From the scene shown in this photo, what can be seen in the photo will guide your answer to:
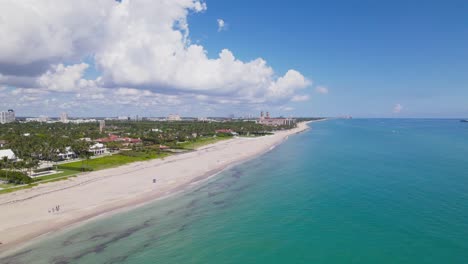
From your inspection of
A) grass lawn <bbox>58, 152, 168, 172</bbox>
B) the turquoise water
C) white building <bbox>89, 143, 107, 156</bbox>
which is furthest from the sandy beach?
white building <bbox>89, 143, 107, 156</bbox>

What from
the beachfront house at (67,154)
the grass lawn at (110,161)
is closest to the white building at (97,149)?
the beachfront house at (67,154)

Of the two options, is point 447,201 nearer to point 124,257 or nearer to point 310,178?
point 310,178

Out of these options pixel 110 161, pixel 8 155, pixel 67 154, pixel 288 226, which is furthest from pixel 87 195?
pixel 67 154

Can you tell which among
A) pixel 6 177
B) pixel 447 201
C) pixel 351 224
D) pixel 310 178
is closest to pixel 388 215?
pixel 351 224

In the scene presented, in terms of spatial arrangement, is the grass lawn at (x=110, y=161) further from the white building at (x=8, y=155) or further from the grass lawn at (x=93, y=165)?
the white building at (x=8, y=155)

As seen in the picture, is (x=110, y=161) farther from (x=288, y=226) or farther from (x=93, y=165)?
(x=288, y=226)

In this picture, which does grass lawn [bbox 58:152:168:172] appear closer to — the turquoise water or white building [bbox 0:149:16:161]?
white building [bbox 0:149:16:161]
